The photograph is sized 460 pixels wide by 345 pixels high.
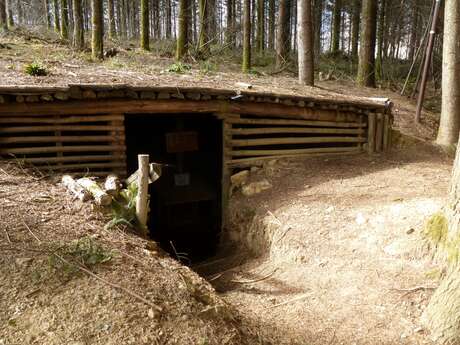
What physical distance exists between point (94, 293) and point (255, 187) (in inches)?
175

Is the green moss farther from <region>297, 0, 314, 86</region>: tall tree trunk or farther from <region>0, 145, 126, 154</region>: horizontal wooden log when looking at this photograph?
<region>297, 0, 314, 86</region>: tall tree trunk

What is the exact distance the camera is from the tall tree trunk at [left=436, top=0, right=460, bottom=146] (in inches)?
300

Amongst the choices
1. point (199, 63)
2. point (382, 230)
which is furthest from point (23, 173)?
point (199, 63)

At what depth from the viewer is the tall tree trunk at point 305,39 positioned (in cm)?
1010

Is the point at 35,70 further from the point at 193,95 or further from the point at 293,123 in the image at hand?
the point at 293,123

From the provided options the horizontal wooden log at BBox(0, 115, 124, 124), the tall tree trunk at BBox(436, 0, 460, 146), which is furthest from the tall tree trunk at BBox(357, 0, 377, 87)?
the horizontal wooden log at BBox(0, 115, 124, 124)

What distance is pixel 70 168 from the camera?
6621 millimetres

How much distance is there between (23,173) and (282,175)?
4.31 metres

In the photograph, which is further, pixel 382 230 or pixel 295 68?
pixel 295 68

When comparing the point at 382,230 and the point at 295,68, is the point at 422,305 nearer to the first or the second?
the point at 382,230

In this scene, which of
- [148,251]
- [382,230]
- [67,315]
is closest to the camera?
[67,315]

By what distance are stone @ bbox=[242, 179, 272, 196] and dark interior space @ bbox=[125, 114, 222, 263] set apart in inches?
48.5

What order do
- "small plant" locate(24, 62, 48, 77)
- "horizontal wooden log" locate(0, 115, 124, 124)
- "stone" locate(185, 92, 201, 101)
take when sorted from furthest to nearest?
"small plant" locate(24, 62, 48, 77) < "stone" locate(185, 92, 201, 101) < "horizontal wooden log" locate(0, 115, 124, 124)

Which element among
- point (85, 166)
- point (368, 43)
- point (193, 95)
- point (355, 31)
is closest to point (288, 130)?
point (193, 95)
